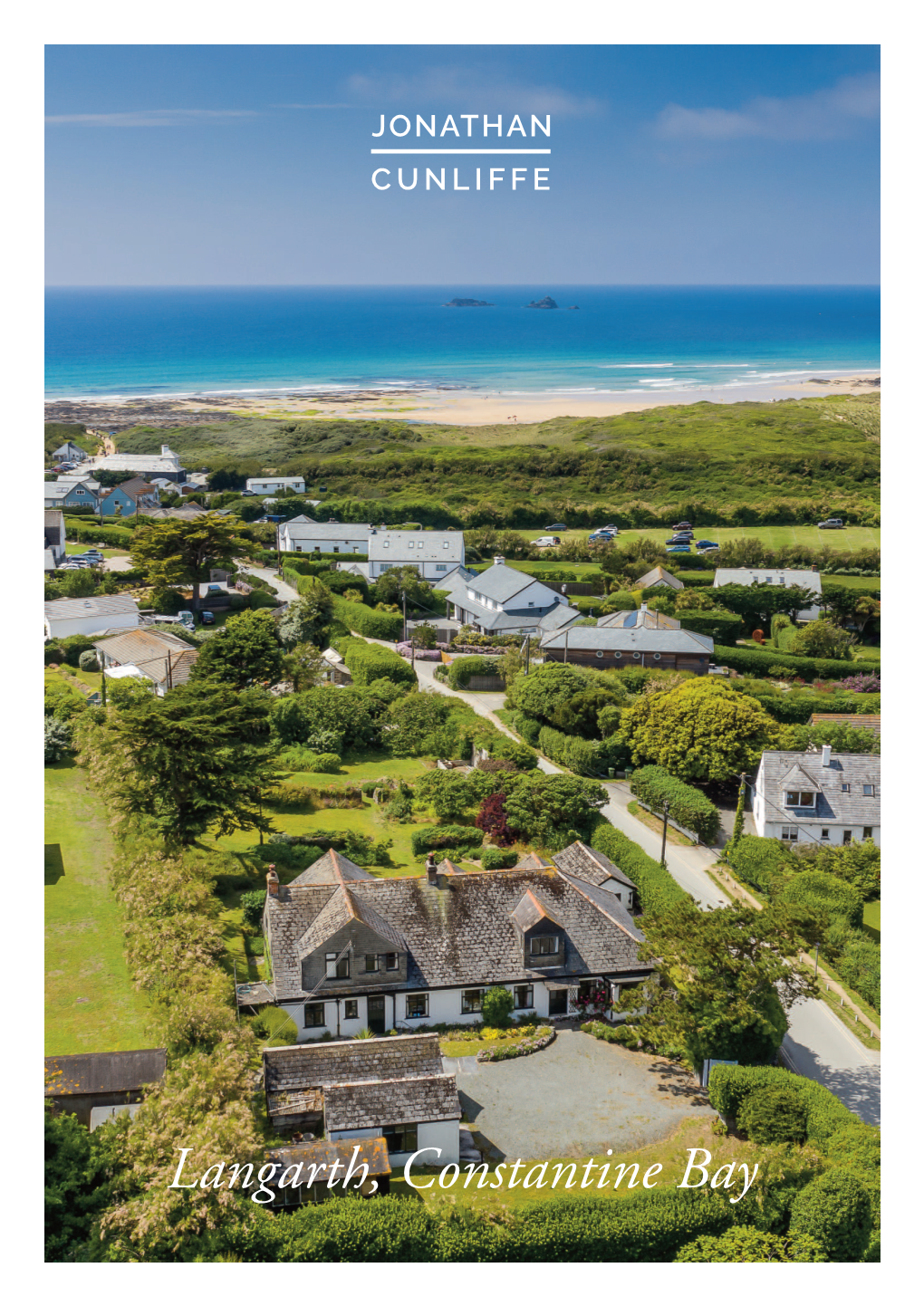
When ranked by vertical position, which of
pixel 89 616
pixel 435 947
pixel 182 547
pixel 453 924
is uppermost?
pixel 182 547

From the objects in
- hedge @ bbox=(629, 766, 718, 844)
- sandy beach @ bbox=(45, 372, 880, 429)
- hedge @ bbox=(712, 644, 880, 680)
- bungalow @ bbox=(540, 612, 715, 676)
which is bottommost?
hedge @ bbox=(629, 766, 718, 844)

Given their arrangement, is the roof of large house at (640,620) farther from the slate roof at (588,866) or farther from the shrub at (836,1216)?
the shrub at (836,1216)

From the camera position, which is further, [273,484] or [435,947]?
[273,484]

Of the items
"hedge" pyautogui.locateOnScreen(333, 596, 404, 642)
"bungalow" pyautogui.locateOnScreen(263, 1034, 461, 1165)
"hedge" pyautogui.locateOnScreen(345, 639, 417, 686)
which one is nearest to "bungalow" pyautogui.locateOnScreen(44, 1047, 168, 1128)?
"bungalow" pyautogui.locateOnScreen(263, 1034, 461, 1165)

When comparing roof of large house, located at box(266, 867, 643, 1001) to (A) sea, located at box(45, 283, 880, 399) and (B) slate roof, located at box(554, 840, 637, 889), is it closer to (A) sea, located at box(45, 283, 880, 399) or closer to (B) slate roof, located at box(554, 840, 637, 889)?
(B) slate roof, located at box(554, 840, 637, 889)

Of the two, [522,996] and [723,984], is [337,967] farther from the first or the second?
[723,984]

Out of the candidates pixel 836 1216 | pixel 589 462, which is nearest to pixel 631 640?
pixel 836 1216

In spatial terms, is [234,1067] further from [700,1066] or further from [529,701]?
[529,701]
